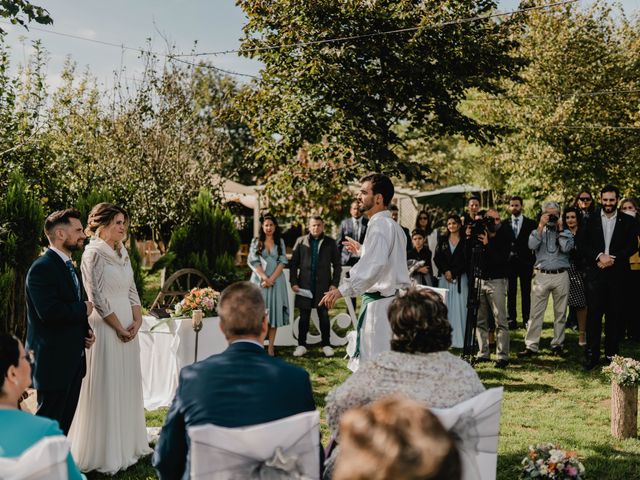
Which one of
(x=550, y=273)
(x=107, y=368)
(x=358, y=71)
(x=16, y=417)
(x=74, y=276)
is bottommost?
(x=107, y=368)

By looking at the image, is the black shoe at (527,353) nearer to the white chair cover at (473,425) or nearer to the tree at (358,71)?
the tree at (358,71)

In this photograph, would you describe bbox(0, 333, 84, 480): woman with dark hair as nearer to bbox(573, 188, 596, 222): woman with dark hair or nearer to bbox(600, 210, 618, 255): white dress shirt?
bbox(600, 210, 618, 255): white dress shirt

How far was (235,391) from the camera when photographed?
2492 millimetres

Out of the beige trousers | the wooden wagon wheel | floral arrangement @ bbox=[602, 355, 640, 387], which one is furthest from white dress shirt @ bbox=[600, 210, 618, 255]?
the wooden wagon wheel

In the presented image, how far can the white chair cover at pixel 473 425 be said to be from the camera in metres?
2.52

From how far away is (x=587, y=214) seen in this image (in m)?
8.87

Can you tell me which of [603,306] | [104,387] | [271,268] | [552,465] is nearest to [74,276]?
[104,387]

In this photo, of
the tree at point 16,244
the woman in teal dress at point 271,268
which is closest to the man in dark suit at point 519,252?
the woman in teal dress at point 271,268

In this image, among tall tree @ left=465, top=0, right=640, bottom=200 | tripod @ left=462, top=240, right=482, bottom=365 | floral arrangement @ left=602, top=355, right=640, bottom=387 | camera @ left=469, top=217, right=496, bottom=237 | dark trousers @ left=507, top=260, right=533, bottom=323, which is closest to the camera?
floral arrangement @ left=602, top=355, right=640, bottom=387

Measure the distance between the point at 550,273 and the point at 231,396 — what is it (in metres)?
6.76

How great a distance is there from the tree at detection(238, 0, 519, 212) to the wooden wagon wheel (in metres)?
2.51

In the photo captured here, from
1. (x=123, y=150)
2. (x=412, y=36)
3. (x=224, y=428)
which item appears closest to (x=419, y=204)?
(x=123, y=150)

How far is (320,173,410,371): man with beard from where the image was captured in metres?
4.53

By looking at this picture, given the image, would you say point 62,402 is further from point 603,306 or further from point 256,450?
point 603,306
